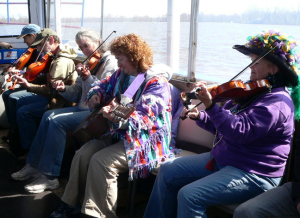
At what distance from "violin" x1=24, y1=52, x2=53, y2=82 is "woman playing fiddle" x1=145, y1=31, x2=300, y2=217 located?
2.06 metres

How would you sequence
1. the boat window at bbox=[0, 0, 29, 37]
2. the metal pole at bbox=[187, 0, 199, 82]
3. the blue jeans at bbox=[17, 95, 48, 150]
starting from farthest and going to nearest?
1. the boat window at bbox=[0, 0, 29, 37]
2. the blue jeans at bbox=[17, 95, 48, 150]
3. the metal pole at bbox=[187, 0, 199, 82]

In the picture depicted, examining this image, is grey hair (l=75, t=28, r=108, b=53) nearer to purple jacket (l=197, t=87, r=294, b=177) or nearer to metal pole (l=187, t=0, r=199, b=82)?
metal pole (l=187, t=0, r=199, b=82)

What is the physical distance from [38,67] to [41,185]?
3.93 ft

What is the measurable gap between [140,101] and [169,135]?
1.13 ft

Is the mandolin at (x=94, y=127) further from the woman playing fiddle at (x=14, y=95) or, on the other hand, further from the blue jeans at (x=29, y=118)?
the woman playing fiddle at (x=14, y=95)

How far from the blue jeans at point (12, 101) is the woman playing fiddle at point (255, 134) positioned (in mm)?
2511

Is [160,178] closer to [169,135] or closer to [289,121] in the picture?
[169,135]

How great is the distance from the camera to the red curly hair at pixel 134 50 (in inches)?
107

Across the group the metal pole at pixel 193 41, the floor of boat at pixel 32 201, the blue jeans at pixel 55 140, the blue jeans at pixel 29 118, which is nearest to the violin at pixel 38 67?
the blue jeans at pixel 29 118

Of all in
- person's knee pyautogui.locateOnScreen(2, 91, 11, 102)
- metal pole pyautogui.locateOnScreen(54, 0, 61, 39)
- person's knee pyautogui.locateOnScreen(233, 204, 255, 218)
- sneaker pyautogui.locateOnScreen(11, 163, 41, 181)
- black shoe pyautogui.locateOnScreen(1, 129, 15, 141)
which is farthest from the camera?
metal pole pyautogui.locateOnScreen(54, 0, 61, 39)

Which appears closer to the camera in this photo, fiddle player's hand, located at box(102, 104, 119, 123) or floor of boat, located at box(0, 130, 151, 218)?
fiddle player's hand, located at box(102, 104, 119, 123)

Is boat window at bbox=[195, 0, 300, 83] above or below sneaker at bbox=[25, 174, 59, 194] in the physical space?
above

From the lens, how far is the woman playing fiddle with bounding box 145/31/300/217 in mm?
1974

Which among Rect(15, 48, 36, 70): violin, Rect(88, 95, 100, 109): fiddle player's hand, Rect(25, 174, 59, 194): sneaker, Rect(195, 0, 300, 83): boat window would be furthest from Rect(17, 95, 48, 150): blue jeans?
Rect(195, 0, 300, 83): boat window
